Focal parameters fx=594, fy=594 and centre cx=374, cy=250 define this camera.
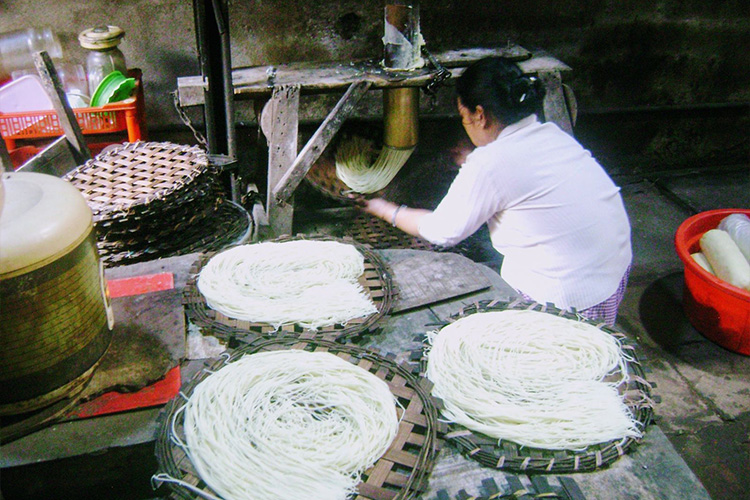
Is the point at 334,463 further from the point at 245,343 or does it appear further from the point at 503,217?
the point at 503,217

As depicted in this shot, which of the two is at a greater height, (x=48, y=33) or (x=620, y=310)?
(x=48, y=33)

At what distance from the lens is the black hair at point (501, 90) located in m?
3.09

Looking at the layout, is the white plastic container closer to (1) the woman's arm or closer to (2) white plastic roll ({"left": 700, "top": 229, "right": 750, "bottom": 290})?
(1) the woman's arm

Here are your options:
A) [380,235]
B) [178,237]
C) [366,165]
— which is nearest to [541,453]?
→ [178,237]

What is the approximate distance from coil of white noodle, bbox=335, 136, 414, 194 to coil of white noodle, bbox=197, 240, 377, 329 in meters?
2.58

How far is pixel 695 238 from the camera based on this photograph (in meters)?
4.65

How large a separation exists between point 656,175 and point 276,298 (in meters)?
6.00

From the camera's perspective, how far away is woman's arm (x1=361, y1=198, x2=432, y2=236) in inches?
133

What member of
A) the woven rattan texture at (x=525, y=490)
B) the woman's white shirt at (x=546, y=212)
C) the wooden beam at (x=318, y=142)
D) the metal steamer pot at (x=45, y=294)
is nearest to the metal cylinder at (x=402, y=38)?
the wooden beam at (x=318, y=142)

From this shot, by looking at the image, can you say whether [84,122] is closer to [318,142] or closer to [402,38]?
[318,142]

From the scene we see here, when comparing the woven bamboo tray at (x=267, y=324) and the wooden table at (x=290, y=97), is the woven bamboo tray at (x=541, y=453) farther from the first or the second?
the wooden table at (x=290, y=97)

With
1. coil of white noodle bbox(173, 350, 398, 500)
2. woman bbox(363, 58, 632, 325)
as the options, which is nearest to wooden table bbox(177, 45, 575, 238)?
woman bbox(363, 58, 632, 325)

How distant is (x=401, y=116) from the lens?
507 centimetres

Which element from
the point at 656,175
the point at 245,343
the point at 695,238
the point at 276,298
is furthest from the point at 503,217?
the point at 656,175
